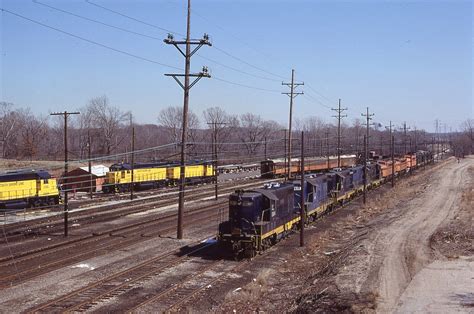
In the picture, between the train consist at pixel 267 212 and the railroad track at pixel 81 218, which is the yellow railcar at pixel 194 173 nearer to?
the railroad track at pixel 81 218

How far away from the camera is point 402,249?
25.1 metres

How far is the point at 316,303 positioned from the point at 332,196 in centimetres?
2499

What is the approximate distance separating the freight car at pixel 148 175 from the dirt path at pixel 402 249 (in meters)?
29.7

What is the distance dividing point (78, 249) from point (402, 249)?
1762 centimetres

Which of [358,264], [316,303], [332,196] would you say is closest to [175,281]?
[316,303]

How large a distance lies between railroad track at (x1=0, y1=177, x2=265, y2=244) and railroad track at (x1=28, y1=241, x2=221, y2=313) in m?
10.4

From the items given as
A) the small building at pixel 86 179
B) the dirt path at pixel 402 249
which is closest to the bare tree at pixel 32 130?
the small building at pixel 86 179

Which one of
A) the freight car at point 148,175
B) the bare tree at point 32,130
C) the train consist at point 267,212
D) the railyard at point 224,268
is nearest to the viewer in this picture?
the railyard at point 224,268

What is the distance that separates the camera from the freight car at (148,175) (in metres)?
59.9

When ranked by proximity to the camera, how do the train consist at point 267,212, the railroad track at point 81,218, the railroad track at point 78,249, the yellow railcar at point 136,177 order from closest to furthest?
the railroad track at point 78,249 → the train consist at point 267,212 → the railroad track at point 81,218 → the yellow railcar at point 136,177

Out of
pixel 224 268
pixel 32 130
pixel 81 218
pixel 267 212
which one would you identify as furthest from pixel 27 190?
pixel 32 130

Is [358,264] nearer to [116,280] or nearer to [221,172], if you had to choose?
[116,280]

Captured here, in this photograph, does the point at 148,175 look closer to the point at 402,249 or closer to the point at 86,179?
the point at 86,179

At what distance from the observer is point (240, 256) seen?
24578mm
